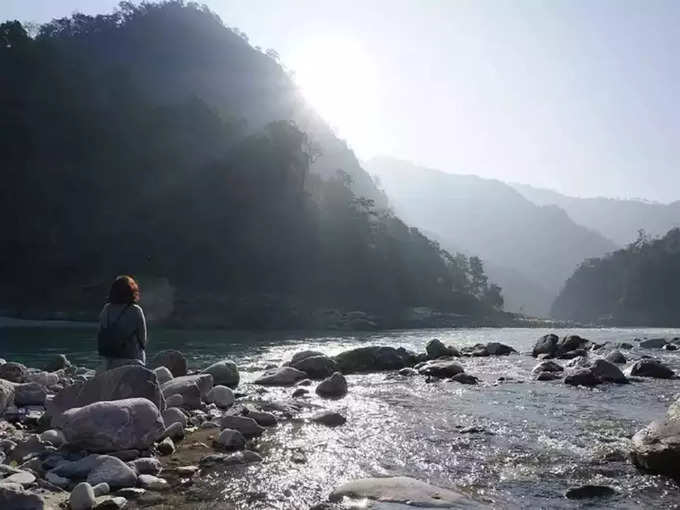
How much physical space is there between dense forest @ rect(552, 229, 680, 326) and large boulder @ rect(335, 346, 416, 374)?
129 m

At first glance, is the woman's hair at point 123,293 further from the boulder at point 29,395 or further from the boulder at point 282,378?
the boulder at point 282,378

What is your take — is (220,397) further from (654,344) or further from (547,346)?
(654,344)

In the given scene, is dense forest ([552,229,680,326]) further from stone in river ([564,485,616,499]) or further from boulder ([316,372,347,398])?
stone in river ([564,485,616,499])

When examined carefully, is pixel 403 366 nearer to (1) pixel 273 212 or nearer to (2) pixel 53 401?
(2) pixel 53 401

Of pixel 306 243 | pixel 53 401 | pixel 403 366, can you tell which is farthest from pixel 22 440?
pixel 306 243

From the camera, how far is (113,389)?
852cm

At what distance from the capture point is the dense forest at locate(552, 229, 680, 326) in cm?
13975

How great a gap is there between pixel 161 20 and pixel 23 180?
85637mm

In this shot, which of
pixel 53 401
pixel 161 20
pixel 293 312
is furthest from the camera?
pixel 161 20

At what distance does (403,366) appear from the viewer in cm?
2117

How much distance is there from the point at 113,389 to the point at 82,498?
311cm

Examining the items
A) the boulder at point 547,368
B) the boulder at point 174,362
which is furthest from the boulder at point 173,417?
the boulder at point 547,368

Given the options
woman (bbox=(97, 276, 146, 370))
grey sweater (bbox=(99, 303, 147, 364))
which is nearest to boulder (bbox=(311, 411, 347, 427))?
woman (bbox=(97, 276, 146, 370))

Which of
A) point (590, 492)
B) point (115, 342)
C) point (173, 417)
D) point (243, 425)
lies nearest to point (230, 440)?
point (243, 425)
